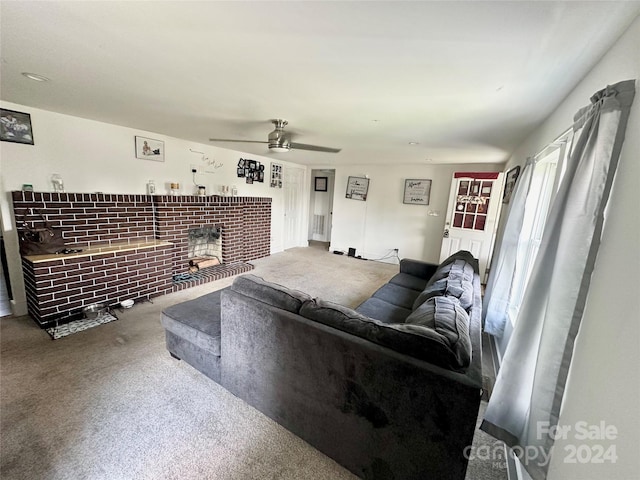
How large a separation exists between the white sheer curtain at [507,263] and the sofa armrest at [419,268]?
2.90 ft

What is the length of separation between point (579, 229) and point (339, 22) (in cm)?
130

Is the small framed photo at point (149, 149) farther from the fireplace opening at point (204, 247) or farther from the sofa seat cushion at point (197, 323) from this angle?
the sofa seat cushion at point (197, 323)

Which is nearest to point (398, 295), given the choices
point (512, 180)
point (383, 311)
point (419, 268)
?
point (383, 311)

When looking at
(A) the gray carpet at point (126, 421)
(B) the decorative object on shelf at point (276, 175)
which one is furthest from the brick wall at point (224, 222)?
(A) the gray carpet at point (126, 421)

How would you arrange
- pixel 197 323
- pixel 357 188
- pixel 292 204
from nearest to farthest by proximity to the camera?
pixel 197 323
pixel 357 188
pixel 292 204

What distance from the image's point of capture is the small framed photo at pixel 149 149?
341 cm

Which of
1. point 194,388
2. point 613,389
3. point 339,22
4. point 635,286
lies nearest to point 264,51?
point 339,22

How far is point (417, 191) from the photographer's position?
5465 millimetres

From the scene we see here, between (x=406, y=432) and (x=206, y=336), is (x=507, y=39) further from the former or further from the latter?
(x=206, y=336)

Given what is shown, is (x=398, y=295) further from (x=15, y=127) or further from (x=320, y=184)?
(x=320, y=184)

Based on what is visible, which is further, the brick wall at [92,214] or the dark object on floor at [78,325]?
the brick wall at [92,214]

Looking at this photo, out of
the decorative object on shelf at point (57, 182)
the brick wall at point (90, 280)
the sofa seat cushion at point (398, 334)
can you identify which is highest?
the decorative object on shelf at point (57, 182)

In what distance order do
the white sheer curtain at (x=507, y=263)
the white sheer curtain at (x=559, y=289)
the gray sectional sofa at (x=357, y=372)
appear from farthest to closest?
the white sheer curtain at (x=507, y=263)
the gray sectional sofa at (x=357, y=372)
the white sheer curtain at (x=559, y=289)

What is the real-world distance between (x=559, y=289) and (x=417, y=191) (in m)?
4.68
